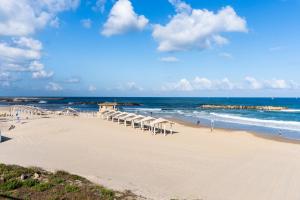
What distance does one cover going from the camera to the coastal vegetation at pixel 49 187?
739 centimetres

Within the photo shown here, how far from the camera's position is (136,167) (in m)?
11.7

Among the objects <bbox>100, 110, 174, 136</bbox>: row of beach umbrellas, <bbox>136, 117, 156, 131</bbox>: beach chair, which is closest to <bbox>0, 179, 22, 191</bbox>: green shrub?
<bbox>100, 110, 174, 136</bbox>: row of beach umbrellas

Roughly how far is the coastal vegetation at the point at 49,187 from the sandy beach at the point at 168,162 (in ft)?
2.72

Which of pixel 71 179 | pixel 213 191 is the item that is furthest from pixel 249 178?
pixel 71 179

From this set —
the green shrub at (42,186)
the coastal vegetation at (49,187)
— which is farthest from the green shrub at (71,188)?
the green shrub at (42,186)

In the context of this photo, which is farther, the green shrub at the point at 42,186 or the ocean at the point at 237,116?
the ocean at the point at 237,116

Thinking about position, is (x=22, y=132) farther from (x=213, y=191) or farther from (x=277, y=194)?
(x=277, y=194)

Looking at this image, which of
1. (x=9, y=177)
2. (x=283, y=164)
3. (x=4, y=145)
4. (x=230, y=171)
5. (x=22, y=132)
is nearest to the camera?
(x=9, y=177)

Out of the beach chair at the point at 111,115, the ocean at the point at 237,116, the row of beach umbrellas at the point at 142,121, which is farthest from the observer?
the ocean at the point at 237,116

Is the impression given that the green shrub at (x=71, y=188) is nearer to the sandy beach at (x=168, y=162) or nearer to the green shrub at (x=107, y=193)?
the green shrub at (x=107, y=193)

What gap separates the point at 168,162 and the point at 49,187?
5.62 m

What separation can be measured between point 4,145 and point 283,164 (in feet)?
43.0

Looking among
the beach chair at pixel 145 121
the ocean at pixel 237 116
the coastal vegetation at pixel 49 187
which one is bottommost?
the ocean at pixel 237 116

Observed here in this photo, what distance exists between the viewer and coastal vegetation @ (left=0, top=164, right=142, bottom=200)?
739 centimetres
